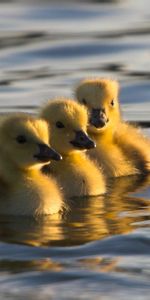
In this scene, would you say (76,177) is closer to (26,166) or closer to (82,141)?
(82,141)

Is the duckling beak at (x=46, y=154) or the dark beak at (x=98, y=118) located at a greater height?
the dark beak at (x=98, y=118)

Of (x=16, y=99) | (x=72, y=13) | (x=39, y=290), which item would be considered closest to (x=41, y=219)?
(x=39, y=290)

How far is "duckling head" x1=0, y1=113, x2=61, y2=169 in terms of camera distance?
309 inches

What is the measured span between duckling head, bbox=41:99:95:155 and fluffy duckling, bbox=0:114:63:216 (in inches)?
15.6

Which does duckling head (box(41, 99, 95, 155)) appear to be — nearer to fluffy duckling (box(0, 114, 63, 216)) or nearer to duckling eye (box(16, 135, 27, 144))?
fluffy duckling (box(0, 114, 63, 216))

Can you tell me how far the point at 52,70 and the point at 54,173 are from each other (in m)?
4.24

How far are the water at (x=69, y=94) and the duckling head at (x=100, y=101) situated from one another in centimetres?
41

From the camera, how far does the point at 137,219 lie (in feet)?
25.6

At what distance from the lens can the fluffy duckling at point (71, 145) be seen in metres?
8.31

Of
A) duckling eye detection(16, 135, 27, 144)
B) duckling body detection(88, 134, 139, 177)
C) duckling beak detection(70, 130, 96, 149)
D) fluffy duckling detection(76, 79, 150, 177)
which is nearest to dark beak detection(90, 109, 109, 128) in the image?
fluffy duckling detection(76, 79, 150, 177)

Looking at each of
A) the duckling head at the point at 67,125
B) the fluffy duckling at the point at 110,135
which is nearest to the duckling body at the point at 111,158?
the fluffy duckling at the point at 110,135

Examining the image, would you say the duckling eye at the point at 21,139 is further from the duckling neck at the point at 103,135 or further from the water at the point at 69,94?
the duckling neck at the point at 103,135

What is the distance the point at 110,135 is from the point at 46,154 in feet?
4.21

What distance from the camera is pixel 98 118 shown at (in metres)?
8.84
